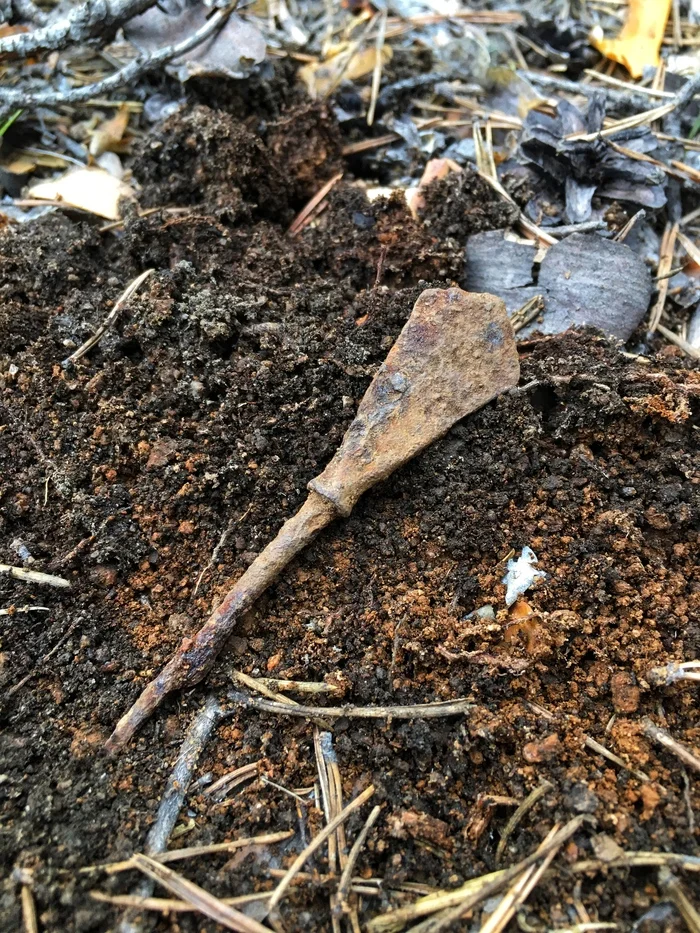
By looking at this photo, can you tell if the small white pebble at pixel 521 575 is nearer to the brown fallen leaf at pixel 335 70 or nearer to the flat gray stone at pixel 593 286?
the flat gray stone at pixel 593 286

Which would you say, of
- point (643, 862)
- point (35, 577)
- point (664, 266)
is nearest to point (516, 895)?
point (643, 862)

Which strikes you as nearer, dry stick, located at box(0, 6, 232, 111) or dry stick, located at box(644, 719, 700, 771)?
Result: dry stick, located at box(644, 719, 700, 771)

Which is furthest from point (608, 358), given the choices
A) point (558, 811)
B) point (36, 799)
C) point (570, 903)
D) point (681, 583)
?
point (36, 799)

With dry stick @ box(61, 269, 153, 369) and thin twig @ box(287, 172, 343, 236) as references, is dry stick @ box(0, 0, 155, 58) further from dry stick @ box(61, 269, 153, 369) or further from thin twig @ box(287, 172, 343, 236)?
dry stick @ box(61, 269, 153, 369)

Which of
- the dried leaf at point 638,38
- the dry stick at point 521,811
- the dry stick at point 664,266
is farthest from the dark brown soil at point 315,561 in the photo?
the dried leaf at point 638,38

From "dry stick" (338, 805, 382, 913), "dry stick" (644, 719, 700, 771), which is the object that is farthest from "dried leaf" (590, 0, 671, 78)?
"dry stick" (338, 805, 382, 913)

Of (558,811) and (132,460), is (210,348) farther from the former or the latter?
(558,811)
